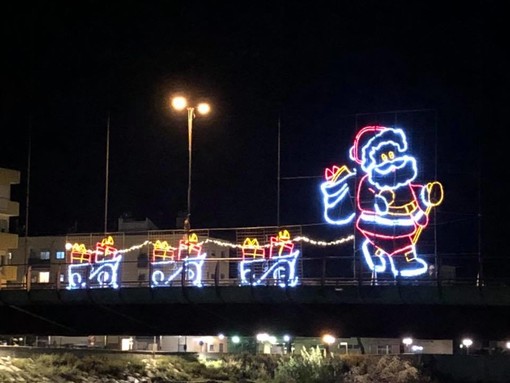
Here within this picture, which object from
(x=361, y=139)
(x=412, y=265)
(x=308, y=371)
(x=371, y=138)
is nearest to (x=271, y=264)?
(x=412, y=265)

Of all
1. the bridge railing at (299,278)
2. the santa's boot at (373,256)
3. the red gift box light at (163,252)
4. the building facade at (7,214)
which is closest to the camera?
the bridge railing at (299,278)

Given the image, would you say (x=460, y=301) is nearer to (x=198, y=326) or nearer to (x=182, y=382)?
(x=198, y=326)

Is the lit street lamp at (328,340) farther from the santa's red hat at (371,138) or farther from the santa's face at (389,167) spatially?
the santa's red hat at (371,138)

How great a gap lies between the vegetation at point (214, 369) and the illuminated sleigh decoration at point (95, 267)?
5.78 meters

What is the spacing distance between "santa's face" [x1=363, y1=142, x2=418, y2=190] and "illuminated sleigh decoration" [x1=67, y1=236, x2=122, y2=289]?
556 inches

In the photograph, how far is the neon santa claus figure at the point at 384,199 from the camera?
158 ft

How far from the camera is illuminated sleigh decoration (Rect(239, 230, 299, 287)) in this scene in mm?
41219

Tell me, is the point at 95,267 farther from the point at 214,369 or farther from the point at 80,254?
the point at 214,369

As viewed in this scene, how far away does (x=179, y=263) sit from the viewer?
157 feet

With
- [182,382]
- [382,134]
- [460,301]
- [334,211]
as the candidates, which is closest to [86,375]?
[182,382]

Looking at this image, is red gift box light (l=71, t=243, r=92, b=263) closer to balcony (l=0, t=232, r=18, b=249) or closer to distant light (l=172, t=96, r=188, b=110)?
distant light (l=172, t=96, r=188, b=110)

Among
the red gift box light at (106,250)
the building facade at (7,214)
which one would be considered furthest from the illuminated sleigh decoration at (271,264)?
the building facade at (7,214)

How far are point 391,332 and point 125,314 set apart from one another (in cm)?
1249

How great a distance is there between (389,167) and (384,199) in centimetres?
185
